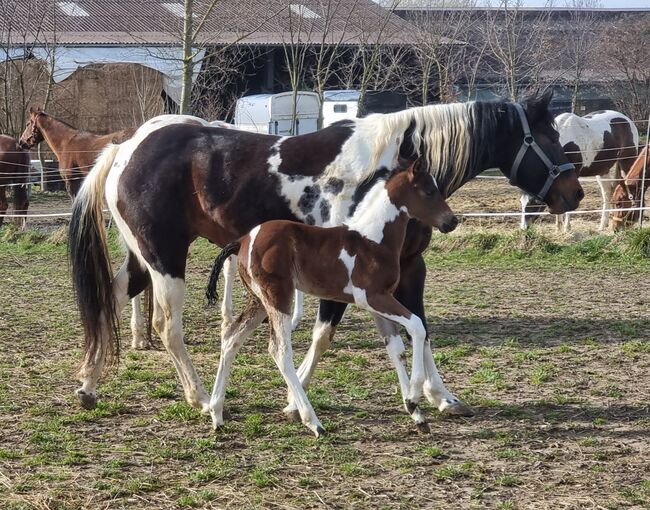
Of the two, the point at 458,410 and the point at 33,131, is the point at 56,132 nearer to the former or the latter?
the point at 33,131

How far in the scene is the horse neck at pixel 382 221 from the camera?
16.2ft

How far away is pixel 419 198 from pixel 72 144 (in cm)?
760

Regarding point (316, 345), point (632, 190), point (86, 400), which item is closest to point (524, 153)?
point (316, 345)

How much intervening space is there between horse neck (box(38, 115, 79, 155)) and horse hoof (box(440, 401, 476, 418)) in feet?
26.0

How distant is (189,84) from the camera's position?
1353 centimetres

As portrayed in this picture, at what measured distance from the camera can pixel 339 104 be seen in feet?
85.6

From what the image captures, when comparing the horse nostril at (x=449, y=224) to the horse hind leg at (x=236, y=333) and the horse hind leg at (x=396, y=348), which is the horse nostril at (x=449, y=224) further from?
the horse hind leg at (x=236, y=333)

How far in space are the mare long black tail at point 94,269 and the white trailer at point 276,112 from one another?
56.8 feet

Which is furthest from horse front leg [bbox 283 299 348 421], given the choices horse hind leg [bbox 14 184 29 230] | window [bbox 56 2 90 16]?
window [bbox 56 2 90 16]

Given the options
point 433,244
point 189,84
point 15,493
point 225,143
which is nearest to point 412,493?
point 15,493

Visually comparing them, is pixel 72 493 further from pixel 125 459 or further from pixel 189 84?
pixel 189 84

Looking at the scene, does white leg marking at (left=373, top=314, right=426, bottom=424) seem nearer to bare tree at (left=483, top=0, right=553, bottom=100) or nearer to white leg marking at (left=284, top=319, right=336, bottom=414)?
white leg marking at (left=284, top=319, right=336, bottom=414)

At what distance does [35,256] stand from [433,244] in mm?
5296

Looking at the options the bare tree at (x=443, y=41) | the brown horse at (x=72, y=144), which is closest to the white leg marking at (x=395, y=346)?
the brown horse at (x=72, y=144)
